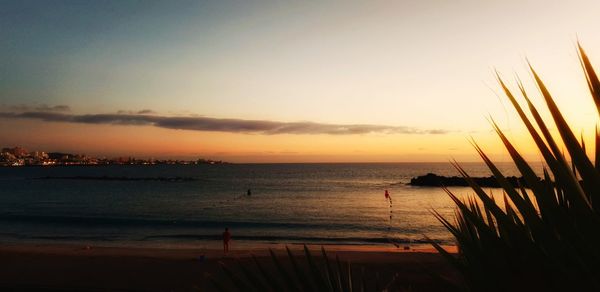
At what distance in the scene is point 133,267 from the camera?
55.8 ft

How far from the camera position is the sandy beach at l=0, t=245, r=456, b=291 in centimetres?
1402

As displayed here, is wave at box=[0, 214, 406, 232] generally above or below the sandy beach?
below

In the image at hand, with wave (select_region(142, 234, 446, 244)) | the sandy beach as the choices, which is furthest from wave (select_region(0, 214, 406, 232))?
the sandy beach

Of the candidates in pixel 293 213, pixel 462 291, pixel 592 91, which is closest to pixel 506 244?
pixel 462 291

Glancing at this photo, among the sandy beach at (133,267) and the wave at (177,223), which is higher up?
the sandy beach at (133,267)

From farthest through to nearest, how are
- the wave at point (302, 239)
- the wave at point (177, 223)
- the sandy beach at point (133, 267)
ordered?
the wave at point (177, 223) < the wave at point (302, 239) < the sandy beach at point (133, 267)

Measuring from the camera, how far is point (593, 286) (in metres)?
0.85

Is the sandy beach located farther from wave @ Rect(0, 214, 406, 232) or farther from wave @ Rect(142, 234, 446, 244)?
wave @ Rect(0, 214, 406, 232)

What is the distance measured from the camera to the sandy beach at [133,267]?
46.0ft

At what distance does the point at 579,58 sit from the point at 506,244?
20.8 inches

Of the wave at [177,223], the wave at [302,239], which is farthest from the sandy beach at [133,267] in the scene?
the wave at [177,223]

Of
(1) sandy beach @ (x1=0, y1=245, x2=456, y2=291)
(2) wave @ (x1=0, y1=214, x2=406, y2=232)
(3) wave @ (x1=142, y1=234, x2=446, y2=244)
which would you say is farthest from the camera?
(2) wave @ (x1=0, y1=214, x2=406, y2=232)

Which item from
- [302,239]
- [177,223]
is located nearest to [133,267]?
[302,239]

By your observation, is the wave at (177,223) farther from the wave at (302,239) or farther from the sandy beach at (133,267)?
the sandy beach at (133,267)
